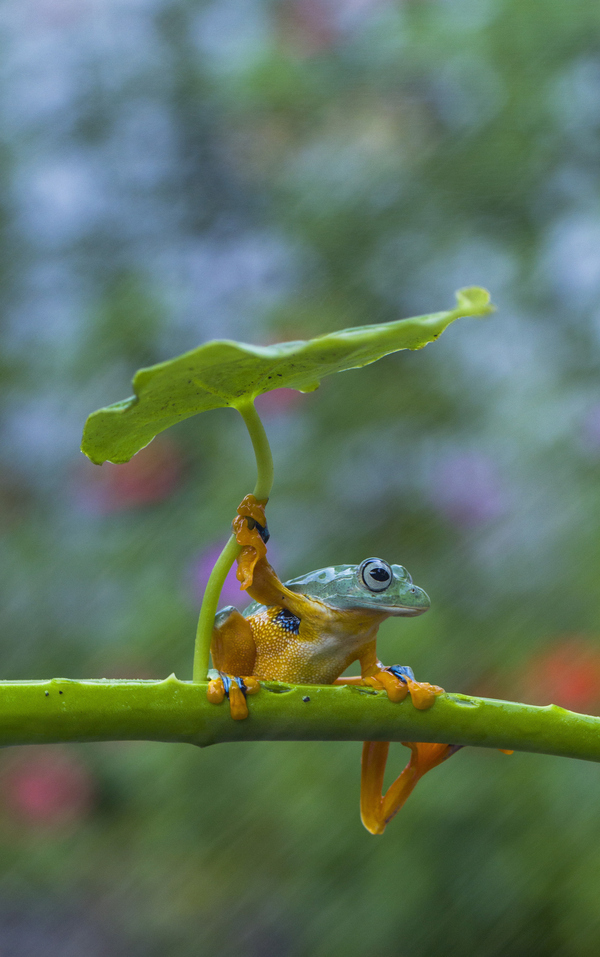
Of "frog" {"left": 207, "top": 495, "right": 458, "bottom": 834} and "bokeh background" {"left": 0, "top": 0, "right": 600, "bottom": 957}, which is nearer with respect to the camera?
"frog" {"left": 207, "top": 495, "right": 458, "bottom": 834}

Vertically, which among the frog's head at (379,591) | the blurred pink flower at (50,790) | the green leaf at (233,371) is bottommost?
the blurred pink flower at (50,790)

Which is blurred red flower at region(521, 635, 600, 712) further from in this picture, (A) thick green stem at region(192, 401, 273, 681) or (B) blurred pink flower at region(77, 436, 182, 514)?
(A) thick green stem at region(192, 401, 273, 681)

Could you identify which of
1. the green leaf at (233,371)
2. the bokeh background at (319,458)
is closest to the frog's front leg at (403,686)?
the green leaf at (233,371)

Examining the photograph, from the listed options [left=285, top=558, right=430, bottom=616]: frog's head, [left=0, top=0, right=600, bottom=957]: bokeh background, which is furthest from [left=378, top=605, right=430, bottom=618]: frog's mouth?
[left=0, top=0, right=600, bottom=957]: bokeh background

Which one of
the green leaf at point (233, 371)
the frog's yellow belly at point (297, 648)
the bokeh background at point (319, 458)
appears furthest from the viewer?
the bokeh background at point (319, 458)

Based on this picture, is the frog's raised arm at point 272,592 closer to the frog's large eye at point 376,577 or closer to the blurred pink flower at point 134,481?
the frog's large eye at point 376,577

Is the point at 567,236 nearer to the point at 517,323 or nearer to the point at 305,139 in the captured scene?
the point at 517,323
